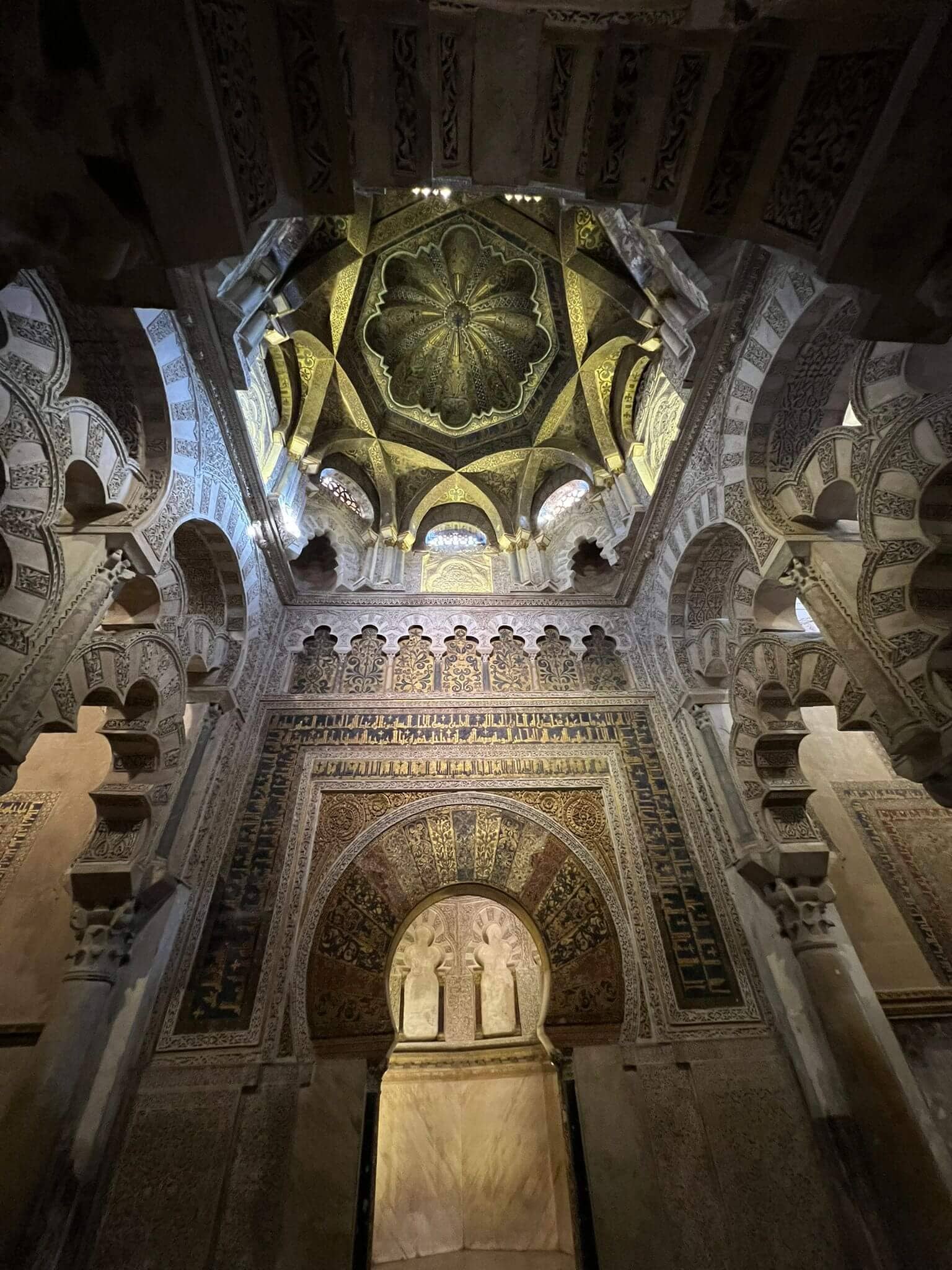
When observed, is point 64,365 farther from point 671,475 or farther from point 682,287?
point 671,475

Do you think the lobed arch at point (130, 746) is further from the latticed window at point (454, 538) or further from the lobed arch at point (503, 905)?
the latticed window at point (454, 538)

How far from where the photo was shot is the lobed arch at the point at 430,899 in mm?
4387

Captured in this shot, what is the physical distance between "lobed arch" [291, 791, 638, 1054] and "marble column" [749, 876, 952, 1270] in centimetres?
140

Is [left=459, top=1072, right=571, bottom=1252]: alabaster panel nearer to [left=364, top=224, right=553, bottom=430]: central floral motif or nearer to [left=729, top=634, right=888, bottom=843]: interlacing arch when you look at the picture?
[left=729, top=634, right=888, bottom=843]: interlacing arch

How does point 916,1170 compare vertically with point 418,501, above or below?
below

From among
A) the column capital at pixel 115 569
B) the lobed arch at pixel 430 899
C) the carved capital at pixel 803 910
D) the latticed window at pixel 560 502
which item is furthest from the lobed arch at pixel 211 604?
the carved capital at pixel 803 910

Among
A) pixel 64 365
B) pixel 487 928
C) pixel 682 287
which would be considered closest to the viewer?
pixel 64 365

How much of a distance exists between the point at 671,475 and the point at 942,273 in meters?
3.69

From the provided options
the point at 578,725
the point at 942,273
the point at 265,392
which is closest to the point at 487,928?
the point at 578,725

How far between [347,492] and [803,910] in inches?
300

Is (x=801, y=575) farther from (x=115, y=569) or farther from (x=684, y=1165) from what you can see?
(x=115, y=569)

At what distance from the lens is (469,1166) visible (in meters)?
7.14

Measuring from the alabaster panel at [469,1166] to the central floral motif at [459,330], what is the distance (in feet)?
31.4

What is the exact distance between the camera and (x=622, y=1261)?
3512 millimetres
